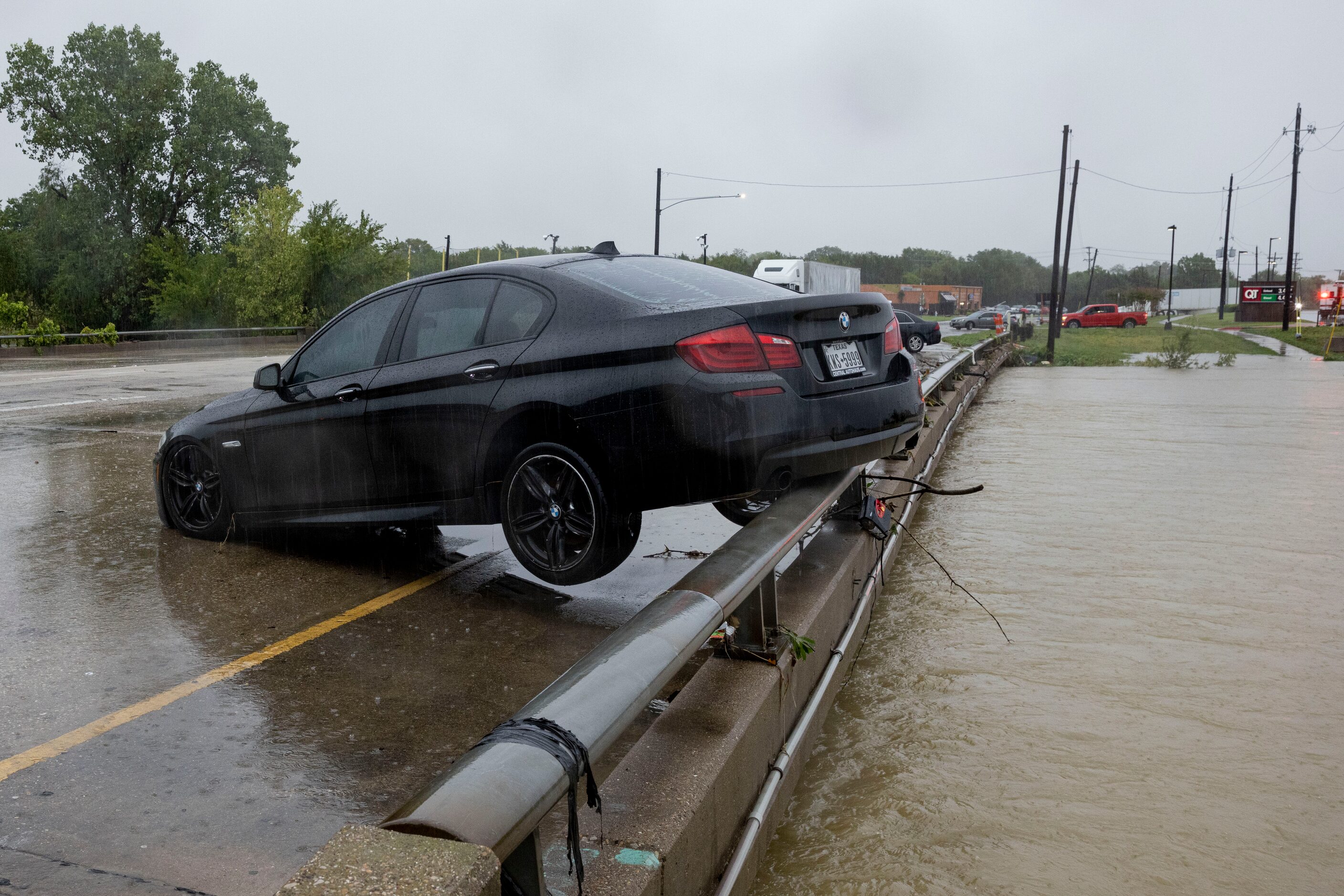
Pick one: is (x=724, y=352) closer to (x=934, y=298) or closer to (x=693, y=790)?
(x=693, y=790)

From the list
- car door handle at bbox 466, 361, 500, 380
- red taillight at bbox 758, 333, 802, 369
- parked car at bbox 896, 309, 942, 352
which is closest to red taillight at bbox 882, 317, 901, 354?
red taillight at bbox 758, 333, 802, 369

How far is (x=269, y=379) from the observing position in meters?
6.20

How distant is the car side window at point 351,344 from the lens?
5.85 metres

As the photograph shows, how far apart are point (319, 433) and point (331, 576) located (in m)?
0.79

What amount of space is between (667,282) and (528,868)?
368 cm

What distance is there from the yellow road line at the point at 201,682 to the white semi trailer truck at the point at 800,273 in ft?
107

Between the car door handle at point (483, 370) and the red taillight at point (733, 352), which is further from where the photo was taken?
the car door handle at point (483, 370)

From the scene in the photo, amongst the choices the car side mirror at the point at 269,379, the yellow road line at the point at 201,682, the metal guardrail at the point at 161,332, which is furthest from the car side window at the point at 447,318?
the metal guardrail at the point at 161,332

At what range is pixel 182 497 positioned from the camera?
6812 mm

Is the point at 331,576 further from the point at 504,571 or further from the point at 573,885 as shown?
the point at 573,885

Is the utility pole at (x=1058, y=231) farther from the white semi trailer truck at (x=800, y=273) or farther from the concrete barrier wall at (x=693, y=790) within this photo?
the concrete barrier wall at (x=693, y=790)

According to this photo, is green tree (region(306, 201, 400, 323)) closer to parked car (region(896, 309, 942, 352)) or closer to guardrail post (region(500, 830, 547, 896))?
parked car (region(896, 309, 942, 352))

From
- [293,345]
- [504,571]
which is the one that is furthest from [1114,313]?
[504,571]

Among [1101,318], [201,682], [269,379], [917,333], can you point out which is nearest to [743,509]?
[269,379]
